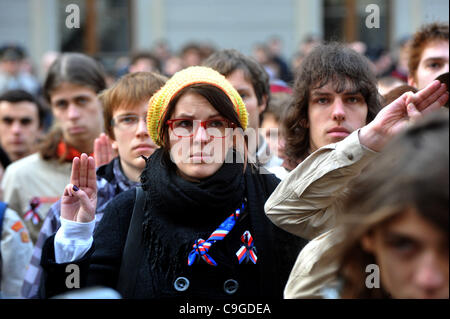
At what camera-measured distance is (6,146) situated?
527 cm

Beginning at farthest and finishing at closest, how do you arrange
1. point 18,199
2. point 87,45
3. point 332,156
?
1. point 87,45
2. point 18,199
3. point 332,156

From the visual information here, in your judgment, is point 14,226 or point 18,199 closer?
point 14,226

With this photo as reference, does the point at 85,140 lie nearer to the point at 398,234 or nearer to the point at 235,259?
the point at 235,259

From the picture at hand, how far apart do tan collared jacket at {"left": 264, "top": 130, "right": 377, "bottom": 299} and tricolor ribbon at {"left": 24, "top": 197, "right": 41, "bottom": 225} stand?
228cm

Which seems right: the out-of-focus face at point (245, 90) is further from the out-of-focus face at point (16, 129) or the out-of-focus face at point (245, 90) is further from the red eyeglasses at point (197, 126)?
the out-of-focus face at point (16, 129)

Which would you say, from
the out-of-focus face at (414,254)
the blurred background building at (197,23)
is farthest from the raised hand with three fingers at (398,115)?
the blurred background building at (197,23)

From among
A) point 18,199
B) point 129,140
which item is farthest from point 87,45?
point 129,140

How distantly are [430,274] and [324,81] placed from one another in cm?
158

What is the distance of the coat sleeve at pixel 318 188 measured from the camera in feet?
6.89

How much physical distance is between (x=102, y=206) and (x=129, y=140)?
39 cm

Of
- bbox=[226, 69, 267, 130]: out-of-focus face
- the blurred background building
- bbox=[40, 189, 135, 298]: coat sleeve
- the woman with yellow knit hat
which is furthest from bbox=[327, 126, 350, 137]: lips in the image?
the blurred background building

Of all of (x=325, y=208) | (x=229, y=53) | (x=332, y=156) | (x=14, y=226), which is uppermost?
(x=229, y=53)

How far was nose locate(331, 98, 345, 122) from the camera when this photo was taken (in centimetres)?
279

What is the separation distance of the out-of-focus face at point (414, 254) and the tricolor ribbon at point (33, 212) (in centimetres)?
306
